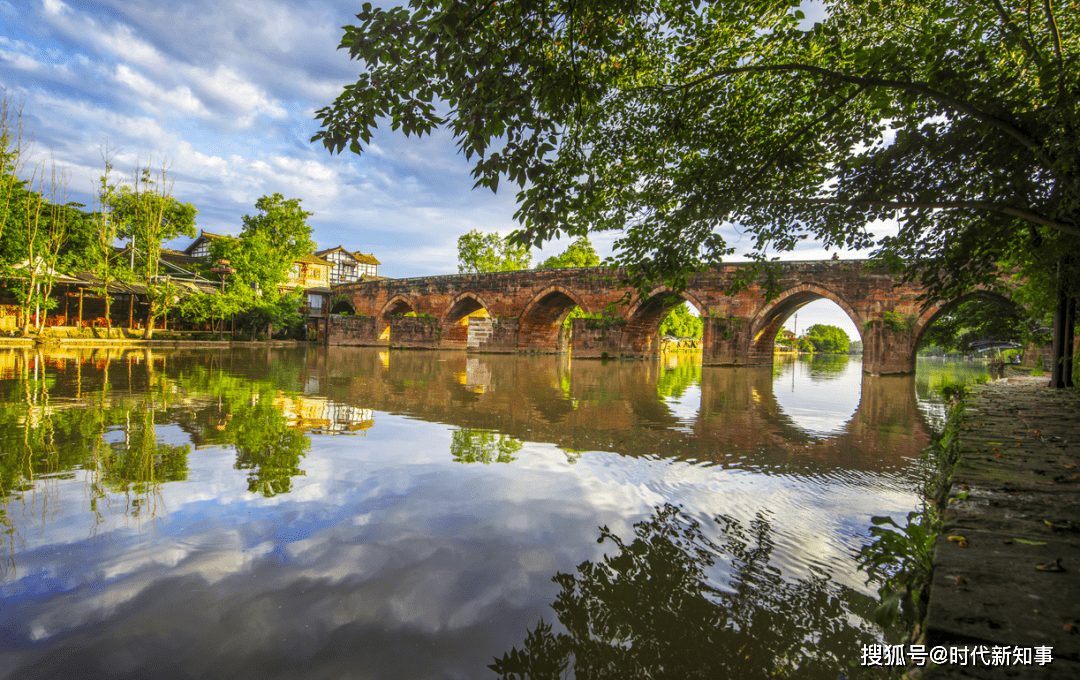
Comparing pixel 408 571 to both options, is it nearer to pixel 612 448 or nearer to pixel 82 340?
pixel 612 448

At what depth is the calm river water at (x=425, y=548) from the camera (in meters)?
1.92

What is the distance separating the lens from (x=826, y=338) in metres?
102

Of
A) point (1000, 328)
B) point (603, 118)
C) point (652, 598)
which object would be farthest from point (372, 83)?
point (1000, 328)

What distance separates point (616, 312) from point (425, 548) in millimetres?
16476

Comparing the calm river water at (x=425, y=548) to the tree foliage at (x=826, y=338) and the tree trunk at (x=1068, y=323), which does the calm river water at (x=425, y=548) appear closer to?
the tree trunk at (x=1068, y=323)

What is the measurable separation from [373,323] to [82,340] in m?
14.8

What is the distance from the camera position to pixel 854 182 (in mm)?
4801

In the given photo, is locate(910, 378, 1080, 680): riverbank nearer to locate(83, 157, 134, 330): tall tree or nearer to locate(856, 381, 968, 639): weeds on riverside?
locate(856, 381, 968, 639): weeds on riverside

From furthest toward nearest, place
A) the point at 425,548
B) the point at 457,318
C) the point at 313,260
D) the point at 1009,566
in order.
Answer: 1. the point at 313,260
2. the point at 457,318
3. the point at 425,548
4. the point at 1009,566

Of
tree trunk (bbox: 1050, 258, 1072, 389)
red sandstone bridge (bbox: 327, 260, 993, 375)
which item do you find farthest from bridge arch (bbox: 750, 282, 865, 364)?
tree trunk (bbox: 1050, 258, 1072, 389)

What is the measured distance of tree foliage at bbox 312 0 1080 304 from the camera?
3680 millimetres

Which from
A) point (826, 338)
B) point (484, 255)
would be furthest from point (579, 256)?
point (826, 338)

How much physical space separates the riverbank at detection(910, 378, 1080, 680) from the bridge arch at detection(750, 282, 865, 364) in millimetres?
17623

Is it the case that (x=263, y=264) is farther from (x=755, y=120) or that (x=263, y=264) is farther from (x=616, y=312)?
(x=755, y=120)
